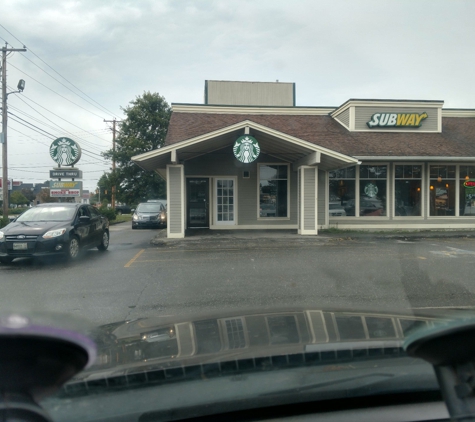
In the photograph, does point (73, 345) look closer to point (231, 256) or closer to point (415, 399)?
point (415, 399)

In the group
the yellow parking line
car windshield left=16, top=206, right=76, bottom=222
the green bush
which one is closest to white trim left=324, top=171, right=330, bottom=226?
the yellow parking line

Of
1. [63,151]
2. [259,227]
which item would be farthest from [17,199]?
[259,227]

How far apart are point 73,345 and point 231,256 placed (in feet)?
35.0

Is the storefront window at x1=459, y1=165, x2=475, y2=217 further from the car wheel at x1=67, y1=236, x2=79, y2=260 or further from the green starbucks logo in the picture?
the car wheel at x1=67, y1=236, x2=79, y2=260

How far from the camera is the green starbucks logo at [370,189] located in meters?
19.6

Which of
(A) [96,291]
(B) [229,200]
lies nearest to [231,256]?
(A) [96,291]

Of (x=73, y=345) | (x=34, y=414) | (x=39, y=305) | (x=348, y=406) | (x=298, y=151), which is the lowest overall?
(x=39, y=305)

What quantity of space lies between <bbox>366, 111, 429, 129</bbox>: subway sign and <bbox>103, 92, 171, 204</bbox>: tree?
83.3 feet

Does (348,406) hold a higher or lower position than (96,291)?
higher

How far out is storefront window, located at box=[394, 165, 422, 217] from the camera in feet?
64.7

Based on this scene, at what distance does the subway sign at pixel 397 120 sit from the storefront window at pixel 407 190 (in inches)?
86.4

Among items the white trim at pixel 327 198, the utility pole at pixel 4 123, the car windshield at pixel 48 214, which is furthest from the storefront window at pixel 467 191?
the utility pole at pixel 4 123

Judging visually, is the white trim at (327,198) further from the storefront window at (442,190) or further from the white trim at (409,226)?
the storefront window at (442,190)

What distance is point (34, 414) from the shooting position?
69.7 inches
